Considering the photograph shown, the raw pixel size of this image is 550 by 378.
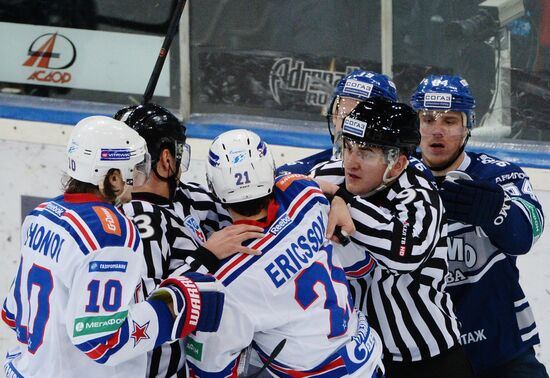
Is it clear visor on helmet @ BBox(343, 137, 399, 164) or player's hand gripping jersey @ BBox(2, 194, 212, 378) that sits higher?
clear visor on helmet @ BBox(343, 137, 399, 164)

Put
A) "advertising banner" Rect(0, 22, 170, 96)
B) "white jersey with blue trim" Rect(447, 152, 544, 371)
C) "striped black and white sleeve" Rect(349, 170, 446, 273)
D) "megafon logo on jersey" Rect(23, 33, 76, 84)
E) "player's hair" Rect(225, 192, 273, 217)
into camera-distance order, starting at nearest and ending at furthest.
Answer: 1. "player's hair" Rect(225, 192, 273, 217)
2. "striped black and white sleeve" Rect(349, 170, 446, 273)
3. "white jersey with blue trim" Rect(447, 152, 544, 371)
4. "advertising banner" Rect(0, 22, 170, 96)
5. "megafon logo on jersey" Rect(23, 33, 76, 84)

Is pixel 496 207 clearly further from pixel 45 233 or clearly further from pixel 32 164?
pixel 32 164

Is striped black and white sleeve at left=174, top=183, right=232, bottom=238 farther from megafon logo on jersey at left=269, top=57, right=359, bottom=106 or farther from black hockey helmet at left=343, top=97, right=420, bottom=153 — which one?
megafon logo on jersey at left=269, top=57, right=359, bottom=106

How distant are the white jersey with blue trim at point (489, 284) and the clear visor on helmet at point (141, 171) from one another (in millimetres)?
1119

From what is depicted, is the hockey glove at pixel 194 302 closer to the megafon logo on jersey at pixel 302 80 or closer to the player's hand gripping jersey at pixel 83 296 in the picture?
the player's hand gripping jersey at pixel 83 296

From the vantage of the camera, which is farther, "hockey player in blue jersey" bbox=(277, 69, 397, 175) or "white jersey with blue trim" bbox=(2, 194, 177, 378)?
"hockey player in blue jersey" bbox=(277, 69, 397, 175)

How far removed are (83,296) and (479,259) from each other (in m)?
1.43

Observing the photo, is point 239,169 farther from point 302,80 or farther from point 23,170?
point 23,170

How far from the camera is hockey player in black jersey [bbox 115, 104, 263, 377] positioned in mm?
2570

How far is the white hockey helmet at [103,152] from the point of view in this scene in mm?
2422

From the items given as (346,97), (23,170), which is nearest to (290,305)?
(346,97)

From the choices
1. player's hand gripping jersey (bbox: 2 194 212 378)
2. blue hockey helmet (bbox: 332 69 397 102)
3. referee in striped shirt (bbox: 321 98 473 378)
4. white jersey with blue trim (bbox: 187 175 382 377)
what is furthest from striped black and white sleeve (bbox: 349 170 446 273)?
blue hockey helmet (bbox: 332 69 397 102)

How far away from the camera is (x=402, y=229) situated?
2.70m

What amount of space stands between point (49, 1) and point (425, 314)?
275cm
